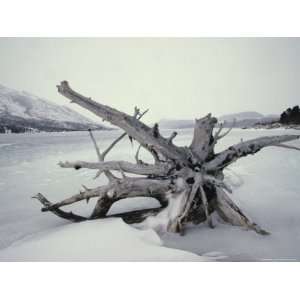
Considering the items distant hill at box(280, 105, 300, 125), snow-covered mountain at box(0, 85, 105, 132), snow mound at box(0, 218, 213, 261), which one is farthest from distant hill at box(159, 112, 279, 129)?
snow mound at box(0, 218, 213, 261)

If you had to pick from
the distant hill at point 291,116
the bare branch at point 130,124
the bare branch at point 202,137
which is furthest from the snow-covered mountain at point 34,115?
the distant hill at point 291,116

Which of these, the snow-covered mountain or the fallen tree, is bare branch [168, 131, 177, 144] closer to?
the fallen tree

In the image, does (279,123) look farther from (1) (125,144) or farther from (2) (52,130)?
(2) (52,130)

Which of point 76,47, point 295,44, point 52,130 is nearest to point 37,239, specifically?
point 52,130

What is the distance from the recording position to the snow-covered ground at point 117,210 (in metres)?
1.53

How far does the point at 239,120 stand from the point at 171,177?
46 centimetres

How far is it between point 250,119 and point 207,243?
642 millimetres

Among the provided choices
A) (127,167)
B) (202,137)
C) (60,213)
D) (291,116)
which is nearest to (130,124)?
(127,167)

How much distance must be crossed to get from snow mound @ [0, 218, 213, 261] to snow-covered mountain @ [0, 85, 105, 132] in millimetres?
507

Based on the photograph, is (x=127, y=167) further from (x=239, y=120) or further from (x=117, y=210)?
(x=239, y=120)

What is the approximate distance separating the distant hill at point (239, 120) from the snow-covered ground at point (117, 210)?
6 cm

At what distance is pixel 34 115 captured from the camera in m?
1.86

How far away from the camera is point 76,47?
5.97 feet

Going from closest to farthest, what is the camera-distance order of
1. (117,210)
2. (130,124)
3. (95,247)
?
(95,247) < (130,124) < (117,210)
